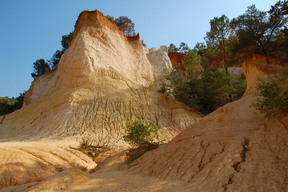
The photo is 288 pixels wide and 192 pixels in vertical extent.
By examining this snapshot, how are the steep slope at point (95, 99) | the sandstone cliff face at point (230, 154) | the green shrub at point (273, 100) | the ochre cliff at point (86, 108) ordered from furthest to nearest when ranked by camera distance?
the steep slope at point (95, 99) → the ochre cliff at point (86, 108) → the green shrub at point (273, 100) → the sandstone cliff face at point (230, 154)

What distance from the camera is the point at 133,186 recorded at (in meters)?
5.42

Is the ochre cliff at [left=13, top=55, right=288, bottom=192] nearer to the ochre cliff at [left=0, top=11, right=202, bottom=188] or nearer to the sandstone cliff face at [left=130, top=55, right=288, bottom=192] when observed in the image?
the sandstone cliff face at [left=130, top=55, right=288, bottom=192]

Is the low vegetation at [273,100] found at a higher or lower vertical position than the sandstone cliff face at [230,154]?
higher

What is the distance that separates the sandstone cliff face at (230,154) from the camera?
4742 millimetres

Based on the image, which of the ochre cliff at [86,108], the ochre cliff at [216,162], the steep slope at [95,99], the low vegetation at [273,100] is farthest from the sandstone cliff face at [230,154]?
the steep slope at [95,99]

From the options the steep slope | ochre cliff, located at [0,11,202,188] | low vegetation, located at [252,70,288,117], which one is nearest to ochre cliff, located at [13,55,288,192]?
low vegetation, located at [252,70,288,117]

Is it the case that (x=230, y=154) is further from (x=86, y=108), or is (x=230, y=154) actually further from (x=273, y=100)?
(x=86, y=108)

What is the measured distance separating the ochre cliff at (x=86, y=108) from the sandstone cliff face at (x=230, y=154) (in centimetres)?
447

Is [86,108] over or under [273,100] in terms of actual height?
over

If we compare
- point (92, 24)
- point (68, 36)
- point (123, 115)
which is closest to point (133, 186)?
point (123, 115)

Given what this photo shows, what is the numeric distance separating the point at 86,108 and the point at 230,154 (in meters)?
11.9

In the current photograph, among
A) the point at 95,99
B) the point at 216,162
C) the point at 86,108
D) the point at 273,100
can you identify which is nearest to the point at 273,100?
the point at 273,100

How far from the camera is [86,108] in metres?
16.0

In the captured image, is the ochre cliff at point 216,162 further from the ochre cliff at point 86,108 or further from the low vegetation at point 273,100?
the ochre cliff at point 86,108
